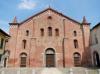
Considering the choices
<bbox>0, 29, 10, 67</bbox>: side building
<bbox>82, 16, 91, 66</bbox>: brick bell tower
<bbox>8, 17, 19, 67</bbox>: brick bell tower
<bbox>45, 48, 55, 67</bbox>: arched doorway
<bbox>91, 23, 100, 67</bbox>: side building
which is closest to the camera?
<bbox>91, 23, 100, 67</bbox>: side building

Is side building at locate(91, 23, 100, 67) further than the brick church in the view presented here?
No

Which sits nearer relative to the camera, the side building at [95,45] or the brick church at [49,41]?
the side building at [95,45]

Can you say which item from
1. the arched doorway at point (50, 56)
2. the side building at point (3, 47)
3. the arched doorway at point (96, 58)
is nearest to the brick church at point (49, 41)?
the arched doorway at point (50, 56)

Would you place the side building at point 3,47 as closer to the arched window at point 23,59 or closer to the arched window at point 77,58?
the arched window at point 23,59

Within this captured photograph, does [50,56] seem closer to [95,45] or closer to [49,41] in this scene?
[49,41]

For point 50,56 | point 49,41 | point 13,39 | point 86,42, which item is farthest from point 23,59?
point 86,42

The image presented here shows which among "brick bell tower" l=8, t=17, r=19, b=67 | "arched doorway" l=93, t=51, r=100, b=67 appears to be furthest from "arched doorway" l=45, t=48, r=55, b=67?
"arched doorway" l=93, t=51, r=100, b=67

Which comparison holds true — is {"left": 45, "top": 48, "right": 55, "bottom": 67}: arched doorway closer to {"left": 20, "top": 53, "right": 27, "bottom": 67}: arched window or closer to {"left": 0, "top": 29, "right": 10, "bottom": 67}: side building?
{"left": 20, "top": 53, "right": 27, "bottom": 67}: arched window

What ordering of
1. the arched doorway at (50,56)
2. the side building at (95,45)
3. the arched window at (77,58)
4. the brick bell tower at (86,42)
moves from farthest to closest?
the arched doorway at (50,56) → the arched window at (77,58) → the brick bell tower at (86,42) → the side building at (95,45)

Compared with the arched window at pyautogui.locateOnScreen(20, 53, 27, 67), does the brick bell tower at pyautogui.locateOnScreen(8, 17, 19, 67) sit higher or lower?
higher

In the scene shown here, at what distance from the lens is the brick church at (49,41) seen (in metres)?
33.2

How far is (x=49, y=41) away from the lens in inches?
1361

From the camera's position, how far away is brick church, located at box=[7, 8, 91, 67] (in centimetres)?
3325

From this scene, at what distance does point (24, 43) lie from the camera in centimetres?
3475
